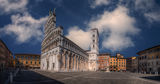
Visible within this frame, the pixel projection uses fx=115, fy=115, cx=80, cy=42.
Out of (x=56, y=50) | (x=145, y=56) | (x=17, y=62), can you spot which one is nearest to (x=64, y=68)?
(x=56, y=50)

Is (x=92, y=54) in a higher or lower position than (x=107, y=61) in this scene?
higher

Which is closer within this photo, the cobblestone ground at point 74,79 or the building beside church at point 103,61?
the cobblestone ground at point 74,79

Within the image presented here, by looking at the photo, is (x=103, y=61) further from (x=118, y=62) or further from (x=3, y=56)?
(x=3, y=56)

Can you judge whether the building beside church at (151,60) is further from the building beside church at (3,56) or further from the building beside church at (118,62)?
the building beside church at (3,56)

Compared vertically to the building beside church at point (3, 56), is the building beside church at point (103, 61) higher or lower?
lower

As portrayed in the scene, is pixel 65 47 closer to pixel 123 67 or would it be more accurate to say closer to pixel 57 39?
pixel 57 39

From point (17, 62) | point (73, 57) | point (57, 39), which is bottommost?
point (17, 62)

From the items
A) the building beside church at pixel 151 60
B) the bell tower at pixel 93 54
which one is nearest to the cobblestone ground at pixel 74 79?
the building beside church at pixel 151 60

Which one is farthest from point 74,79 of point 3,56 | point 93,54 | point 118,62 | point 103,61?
point 118,62

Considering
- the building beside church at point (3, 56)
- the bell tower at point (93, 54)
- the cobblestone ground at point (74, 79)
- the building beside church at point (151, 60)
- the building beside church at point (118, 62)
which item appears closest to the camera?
the cobblestone ground at point (74, 79)

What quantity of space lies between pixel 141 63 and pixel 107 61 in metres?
29.6

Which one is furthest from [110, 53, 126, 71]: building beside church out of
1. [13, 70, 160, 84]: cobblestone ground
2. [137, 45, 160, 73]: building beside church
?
[13, 70, 160, 84]: cobblestone ground

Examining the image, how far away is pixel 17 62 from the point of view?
7969cm

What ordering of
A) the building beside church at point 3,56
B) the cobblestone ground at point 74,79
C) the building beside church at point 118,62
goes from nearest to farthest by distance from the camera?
1. the cobblestone ground at point 74,79
2. the building beside church at point 3,56
3. the building beside church at point 118,62
